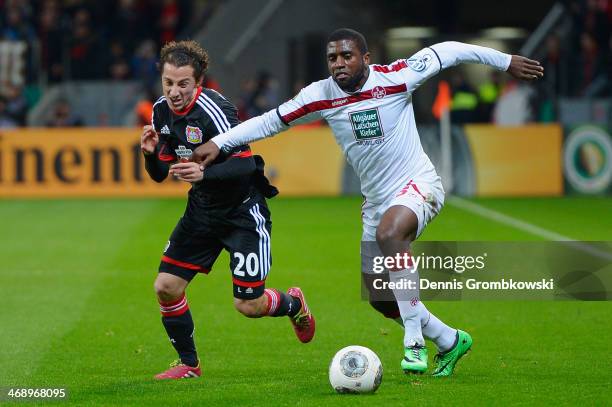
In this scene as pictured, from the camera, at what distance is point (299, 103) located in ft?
24.7

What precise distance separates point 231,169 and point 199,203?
35cm

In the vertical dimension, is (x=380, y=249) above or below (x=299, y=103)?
below

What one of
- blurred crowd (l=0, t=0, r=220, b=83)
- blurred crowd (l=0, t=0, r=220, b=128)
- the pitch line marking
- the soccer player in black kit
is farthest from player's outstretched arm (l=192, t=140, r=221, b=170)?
blurred crowd (l=0, t=0, r=220, b=83)

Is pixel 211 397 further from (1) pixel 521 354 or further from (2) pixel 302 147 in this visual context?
(2) pixel 302 147

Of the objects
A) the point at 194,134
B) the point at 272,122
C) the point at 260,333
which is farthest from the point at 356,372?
Result: the point at 260,333

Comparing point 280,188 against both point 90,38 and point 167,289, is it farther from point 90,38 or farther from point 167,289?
point 167,289

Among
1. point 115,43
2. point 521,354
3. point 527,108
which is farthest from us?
point 115,43

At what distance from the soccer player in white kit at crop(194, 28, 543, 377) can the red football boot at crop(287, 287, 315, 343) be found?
2.46ft

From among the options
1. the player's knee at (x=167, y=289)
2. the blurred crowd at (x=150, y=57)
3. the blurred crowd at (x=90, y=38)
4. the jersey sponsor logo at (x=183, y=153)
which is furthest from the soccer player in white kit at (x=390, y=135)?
the blurred crowd at (x=90, y=38)

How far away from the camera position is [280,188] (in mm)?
22062

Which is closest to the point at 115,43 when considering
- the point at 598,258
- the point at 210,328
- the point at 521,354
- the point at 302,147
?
the point at 302,147

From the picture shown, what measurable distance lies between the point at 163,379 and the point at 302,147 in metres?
14.6

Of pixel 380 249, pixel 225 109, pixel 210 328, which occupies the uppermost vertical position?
pixel 225 109

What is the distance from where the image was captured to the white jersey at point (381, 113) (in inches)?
297
